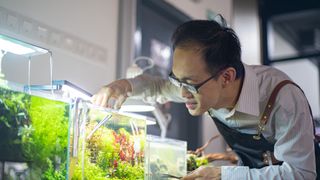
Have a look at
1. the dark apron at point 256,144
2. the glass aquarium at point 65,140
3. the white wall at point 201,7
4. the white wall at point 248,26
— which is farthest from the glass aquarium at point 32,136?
the white wall at point 248,26

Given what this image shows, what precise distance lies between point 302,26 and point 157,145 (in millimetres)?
4656

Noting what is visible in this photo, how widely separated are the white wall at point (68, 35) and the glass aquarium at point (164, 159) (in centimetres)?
69

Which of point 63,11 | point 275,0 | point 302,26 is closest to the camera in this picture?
point 63,11

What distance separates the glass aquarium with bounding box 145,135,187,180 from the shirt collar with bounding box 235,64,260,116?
312 millimetres

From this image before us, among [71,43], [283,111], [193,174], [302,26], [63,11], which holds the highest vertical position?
[302,26]

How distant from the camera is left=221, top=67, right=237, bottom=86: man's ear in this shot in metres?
1.53

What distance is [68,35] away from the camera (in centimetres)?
217

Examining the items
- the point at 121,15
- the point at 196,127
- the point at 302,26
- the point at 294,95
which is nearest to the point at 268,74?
the point at 294,95

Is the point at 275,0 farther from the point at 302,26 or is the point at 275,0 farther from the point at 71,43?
the point at 71,43

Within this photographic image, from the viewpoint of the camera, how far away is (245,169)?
147cm

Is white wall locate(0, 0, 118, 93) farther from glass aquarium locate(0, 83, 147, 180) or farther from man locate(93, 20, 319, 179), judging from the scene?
glass aquarium locate(0, 83, 147, 180)

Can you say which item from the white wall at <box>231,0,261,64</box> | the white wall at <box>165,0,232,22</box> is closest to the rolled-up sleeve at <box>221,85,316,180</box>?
the white wall at <box>165,0,232,22</box>

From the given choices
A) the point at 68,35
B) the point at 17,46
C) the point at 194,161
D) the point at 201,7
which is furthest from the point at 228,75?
the point at 201,7

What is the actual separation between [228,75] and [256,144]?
11.8 inches
